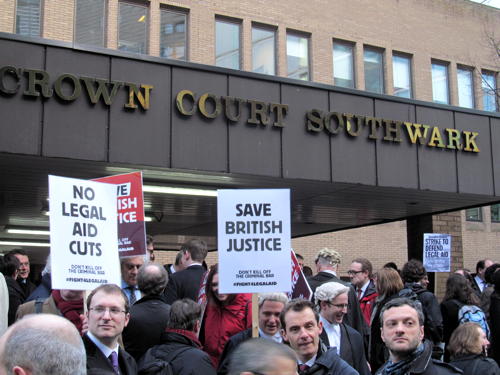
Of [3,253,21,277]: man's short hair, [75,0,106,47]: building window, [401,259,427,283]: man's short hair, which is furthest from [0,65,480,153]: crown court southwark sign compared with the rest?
[75,0,106,47]: building window

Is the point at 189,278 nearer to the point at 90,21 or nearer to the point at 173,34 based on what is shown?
the point at 90,21

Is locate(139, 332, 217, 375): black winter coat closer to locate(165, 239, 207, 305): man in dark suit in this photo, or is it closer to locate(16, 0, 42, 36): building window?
locate(165, 239, 207, 305): man in dark suit

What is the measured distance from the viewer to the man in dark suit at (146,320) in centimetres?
521

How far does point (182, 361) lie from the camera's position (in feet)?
14.5

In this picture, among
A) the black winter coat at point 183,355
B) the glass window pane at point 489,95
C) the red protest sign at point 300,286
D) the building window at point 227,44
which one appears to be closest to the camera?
the black winter coat at point 183,355

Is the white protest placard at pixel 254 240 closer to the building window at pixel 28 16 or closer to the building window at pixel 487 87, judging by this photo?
the building window at pixel 28 16

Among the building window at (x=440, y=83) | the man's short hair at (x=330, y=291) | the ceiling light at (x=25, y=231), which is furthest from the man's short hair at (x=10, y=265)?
the building window at (x=440, y=83)

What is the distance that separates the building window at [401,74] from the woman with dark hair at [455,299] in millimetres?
16724

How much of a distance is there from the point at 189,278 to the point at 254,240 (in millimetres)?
1852

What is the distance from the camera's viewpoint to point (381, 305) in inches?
292

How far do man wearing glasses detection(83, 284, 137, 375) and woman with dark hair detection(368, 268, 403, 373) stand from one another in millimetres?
3816

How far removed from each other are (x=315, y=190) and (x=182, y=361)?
8.01 metres

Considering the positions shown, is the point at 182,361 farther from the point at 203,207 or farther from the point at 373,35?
the point at 373,35

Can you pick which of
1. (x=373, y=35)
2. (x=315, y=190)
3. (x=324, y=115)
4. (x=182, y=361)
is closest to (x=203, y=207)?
(x=315, y=190)
